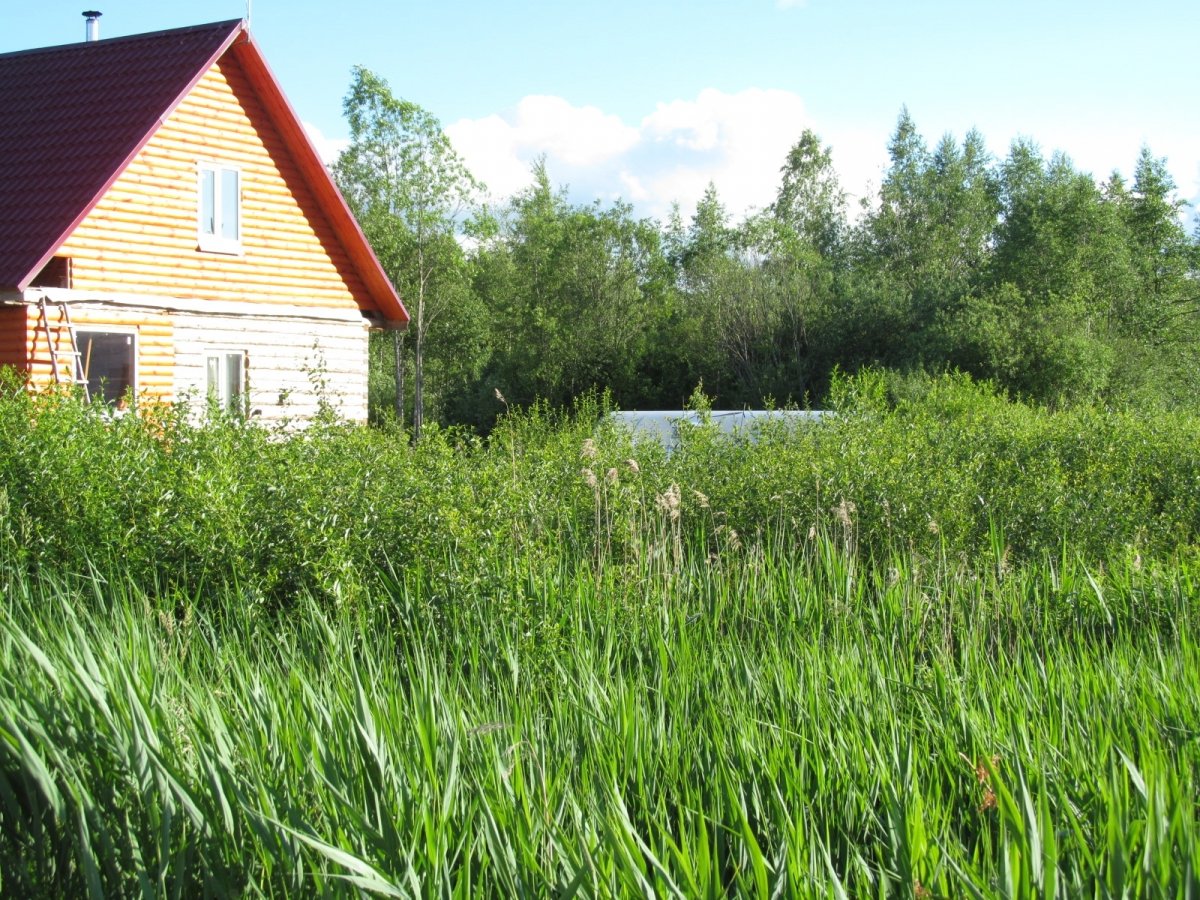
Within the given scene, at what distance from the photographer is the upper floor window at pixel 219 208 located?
17.7 m

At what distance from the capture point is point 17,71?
755 inches

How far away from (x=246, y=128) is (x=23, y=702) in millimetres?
16937

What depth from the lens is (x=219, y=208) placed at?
58.9ft

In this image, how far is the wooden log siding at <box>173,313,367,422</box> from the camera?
17.3 m

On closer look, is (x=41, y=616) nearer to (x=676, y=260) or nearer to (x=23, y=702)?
(x=23, y=702)

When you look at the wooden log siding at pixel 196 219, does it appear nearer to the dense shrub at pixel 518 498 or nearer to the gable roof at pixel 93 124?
the gable roof at pixel 93 124

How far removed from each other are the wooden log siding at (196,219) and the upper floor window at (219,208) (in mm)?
105

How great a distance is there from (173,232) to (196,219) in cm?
48

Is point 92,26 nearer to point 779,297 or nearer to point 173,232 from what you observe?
point 173,232

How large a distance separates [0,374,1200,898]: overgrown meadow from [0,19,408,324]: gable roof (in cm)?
773

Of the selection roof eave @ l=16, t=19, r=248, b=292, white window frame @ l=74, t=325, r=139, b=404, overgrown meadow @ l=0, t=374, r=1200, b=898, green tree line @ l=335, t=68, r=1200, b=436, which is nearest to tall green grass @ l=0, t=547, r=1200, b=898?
overgrown meadow @ l=0, t=374, r=1200, b=898

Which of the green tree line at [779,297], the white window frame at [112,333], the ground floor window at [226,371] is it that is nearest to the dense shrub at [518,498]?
the white window frame at [112,333]

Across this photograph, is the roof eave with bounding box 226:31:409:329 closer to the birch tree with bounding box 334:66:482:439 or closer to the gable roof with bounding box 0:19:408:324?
the gable roof with bounding box 0:19:408:324

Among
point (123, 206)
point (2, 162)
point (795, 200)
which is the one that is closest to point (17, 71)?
point (2, 162)
